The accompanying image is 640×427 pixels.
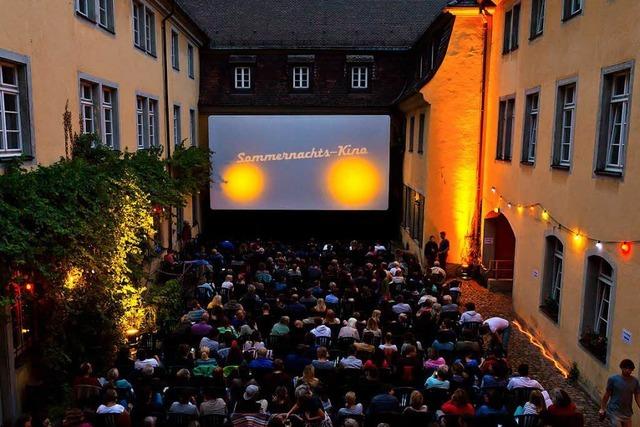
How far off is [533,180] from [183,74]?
539 inches

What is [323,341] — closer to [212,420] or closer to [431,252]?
[212,420]

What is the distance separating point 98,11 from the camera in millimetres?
12656

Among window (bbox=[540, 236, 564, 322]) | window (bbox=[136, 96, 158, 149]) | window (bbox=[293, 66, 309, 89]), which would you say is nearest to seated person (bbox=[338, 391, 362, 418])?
window (bbox=[540, 236, 564, 322])

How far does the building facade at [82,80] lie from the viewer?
8602mm

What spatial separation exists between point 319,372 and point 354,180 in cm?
1551

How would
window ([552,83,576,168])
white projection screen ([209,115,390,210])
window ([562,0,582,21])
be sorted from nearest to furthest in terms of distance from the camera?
window ([562,0,582,21]) → window ([552,83,576,168]) → white projection screen ([209,115,390,210])

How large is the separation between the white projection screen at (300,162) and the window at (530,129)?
9455 mm

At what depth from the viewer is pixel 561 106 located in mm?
11773

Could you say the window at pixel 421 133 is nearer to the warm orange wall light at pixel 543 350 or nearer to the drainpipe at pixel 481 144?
the drainpipe at pixel 481 144

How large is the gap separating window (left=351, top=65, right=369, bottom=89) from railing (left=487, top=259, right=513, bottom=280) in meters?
10.8

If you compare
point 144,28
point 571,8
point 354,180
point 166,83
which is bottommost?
point 354,180

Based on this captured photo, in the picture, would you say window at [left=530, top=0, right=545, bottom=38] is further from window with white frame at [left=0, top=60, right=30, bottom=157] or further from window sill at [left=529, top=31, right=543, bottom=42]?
window with white frame at [left=0, top=60, right=30, bottom=157]

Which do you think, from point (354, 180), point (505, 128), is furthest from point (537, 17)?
point (354, 180)

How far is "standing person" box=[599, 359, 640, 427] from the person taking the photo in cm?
764
